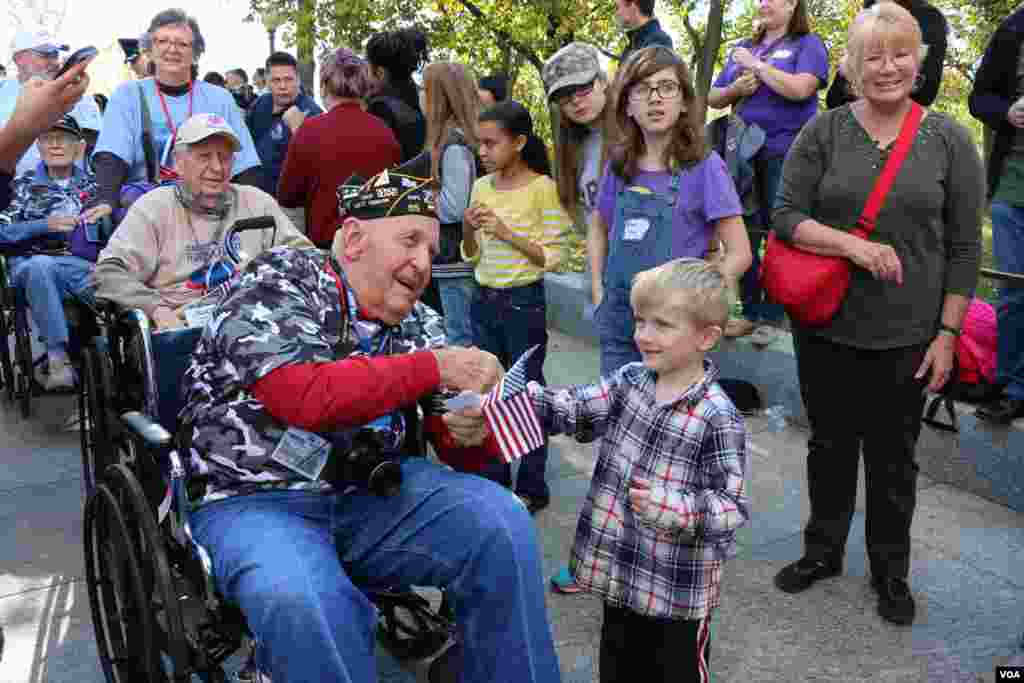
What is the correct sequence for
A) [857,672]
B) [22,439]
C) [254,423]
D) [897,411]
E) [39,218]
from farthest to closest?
[39,218], [22,439], [897,411], [857,672], [254,423]

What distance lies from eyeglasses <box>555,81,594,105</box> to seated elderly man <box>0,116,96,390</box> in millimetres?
2765

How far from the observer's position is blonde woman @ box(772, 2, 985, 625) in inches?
121

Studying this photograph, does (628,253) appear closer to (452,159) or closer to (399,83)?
(452,159)

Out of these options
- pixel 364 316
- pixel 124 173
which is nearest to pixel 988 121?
pixel 364 316

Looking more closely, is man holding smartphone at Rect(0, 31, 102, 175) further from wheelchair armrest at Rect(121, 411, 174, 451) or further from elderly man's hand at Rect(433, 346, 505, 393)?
elderly man's hand at Rect(433, 346, 505, 393)

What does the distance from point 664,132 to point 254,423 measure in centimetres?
171

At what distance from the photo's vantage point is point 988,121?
4.27 metres

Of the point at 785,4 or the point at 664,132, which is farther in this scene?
the point at 785,4

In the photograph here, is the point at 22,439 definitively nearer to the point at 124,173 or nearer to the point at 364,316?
the point at 124,173

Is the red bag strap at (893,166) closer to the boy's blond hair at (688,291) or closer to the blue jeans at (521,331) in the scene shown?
the boy's blond hair at (688,291)

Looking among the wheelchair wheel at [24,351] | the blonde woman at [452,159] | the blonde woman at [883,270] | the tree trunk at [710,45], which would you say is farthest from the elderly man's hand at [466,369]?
the tree trunk at [710,45]

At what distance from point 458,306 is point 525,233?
742mm

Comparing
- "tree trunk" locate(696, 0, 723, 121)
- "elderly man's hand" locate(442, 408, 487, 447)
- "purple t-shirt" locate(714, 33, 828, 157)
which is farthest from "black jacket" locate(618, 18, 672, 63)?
"tree trunk" locate(696, 0, 723, 121)

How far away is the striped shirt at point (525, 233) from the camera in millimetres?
4062
